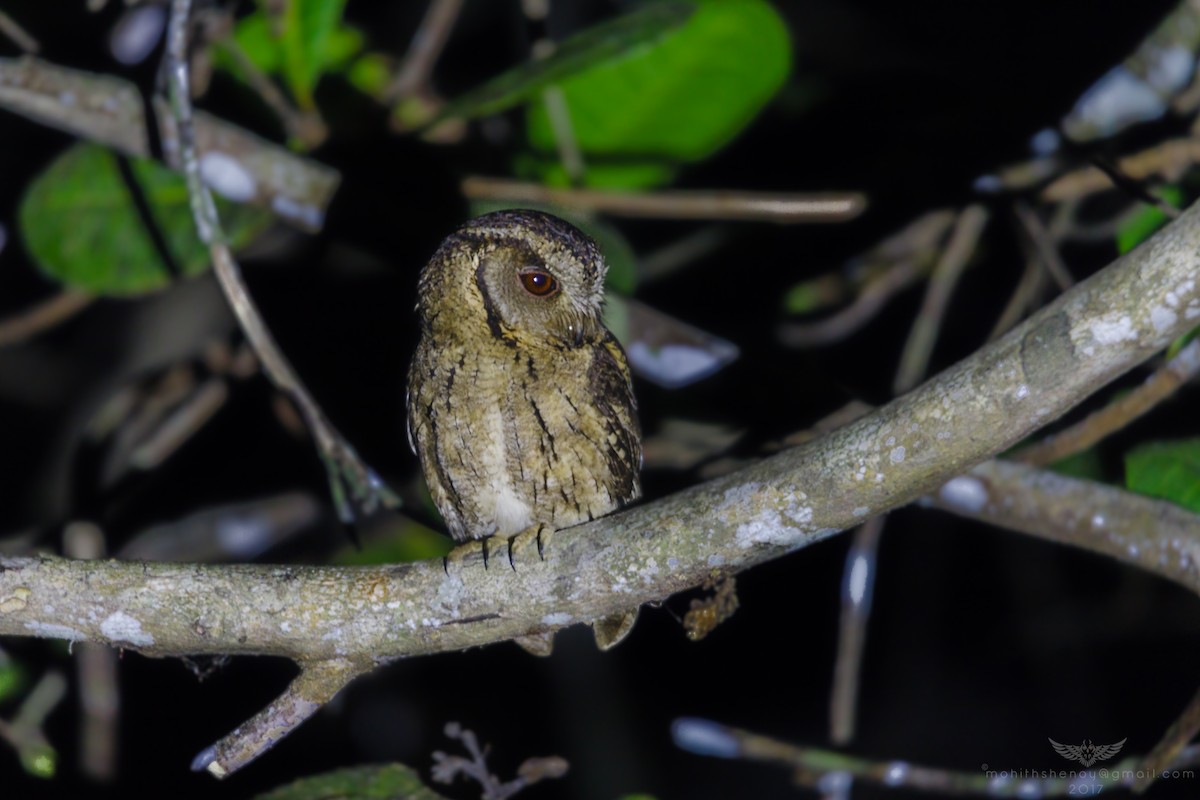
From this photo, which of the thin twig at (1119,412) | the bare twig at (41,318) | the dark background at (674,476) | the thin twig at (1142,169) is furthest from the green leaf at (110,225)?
the thin twig at (1142,169)

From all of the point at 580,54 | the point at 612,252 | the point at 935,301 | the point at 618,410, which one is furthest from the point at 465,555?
the point at 935,301

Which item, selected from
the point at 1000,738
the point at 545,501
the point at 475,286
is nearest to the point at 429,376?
the point at 475,286

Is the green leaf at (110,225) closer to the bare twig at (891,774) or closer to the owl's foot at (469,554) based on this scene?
the owl's foot at (469,554)

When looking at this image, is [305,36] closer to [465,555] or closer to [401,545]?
[401,545]

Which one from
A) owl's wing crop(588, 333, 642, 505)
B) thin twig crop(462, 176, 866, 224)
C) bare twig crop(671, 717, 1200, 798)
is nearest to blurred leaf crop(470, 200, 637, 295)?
thin twig crop(462, 176, 866, 224)

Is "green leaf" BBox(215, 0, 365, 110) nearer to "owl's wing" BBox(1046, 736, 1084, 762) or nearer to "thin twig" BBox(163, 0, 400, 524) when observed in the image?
"thin twig" BBox(163, 0, 400, 524)

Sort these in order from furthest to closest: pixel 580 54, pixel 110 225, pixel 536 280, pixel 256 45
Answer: pixel 256 45
pixel 110 225
pixel 580 54
pixel 536 280
